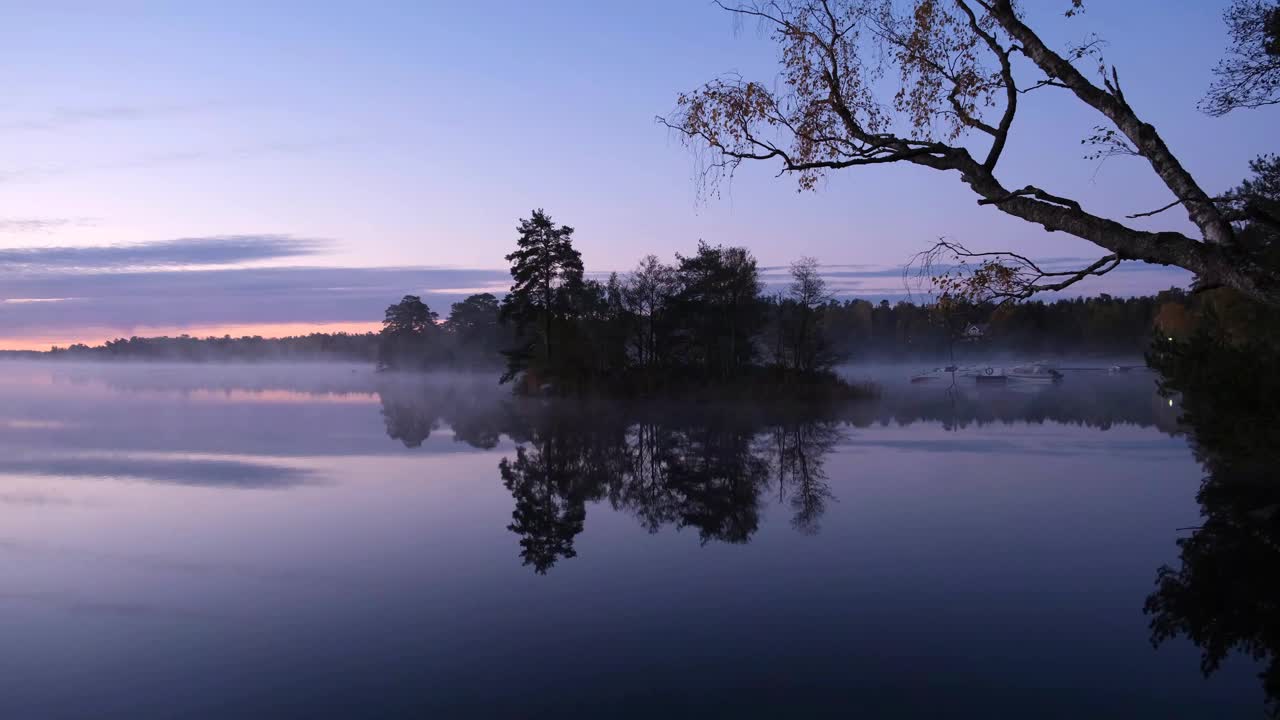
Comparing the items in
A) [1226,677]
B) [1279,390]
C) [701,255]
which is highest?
[701,255]

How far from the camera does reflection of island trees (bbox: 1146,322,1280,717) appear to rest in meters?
10.6

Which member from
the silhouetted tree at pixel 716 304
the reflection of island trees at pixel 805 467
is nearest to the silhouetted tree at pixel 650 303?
the silhouetted tree at pixel 716 304

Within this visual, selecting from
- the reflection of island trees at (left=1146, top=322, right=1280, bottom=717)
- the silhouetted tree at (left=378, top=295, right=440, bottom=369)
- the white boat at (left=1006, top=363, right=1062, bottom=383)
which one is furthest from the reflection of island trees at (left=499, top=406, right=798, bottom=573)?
the silhouetted tree at (left=378, top=295, right=440, bottom=369)

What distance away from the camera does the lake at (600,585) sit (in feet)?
29.1

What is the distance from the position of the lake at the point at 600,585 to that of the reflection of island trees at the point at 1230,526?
0.38 m

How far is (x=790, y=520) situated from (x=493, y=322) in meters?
111

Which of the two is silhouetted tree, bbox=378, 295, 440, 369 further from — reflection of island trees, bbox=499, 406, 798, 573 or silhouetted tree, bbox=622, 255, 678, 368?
reflection of island trees, bbox=499, 406, 798, 573

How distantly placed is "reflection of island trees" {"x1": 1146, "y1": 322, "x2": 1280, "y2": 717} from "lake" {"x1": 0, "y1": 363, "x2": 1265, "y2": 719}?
38 centimetres

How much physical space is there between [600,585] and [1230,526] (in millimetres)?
12190

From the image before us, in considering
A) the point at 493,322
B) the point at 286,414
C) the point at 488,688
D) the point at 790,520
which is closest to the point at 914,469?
the point at 790,520

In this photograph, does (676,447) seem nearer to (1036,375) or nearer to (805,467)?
(805,467)

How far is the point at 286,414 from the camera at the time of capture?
161 feet

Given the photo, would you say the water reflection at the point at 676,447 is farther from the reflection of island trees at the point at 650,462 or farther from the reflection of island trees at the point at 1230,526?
the reflection of island trees at the point at 1230,526

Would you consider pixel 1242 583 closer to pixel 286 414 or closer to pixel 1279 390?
pixel 1279 390
